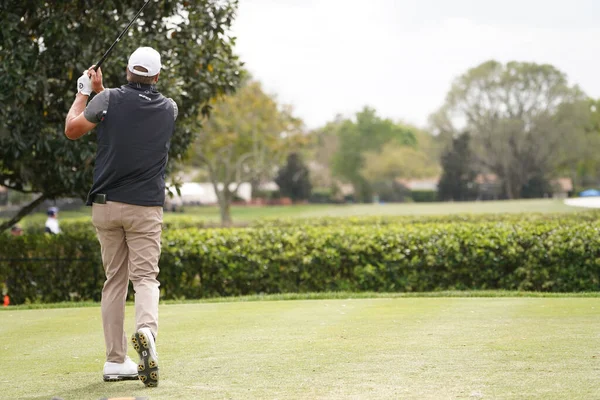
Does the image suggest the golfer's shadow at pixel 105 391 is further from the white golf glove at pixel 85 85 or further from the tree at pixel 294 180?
the tree at pixel 294 180

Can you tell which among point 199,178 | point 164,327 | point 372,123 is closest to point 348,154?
point 372,123

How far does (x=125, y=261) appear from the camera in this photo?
5730 millimetres

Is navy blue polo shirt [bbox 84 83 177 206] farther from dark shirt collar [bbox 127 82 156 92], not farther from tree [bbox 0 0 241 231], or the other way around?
tree [bbox 0 0 241 231]

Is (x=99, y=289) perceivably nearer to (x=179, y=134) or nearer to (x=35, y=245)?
(x=35, y=245)

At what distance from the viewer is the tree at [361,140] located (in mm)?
113938

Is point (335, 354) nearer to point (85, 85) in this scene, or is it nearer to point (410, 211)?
point (85, 85)

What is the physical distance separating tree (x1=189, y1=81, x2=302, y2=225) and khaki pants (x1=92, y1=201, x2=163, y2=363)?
1526 inches

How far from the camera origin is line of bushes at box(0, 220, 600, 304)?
12815 mm

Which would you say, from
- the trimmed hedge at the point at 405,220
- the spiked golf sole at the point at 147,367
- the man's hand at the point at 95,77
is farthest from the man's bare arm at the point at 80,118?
the trimmed hedge at the point at 405,220

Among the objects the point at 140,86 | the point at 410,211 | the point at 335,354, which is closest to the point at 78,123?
the point at 140,86

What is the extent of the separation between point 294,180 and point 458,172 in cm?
1666

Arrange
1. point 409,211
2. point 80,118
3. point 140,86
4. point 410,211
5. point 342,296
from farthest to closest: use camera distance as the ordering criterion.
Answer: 1. point 409,211
2. point 410,211
3. point 342,296
4. point 140,86
5. point 80,118

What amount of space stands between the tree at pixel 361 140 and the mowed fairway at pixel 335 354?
97.5m

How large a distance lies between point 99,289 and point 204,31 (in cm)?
455
